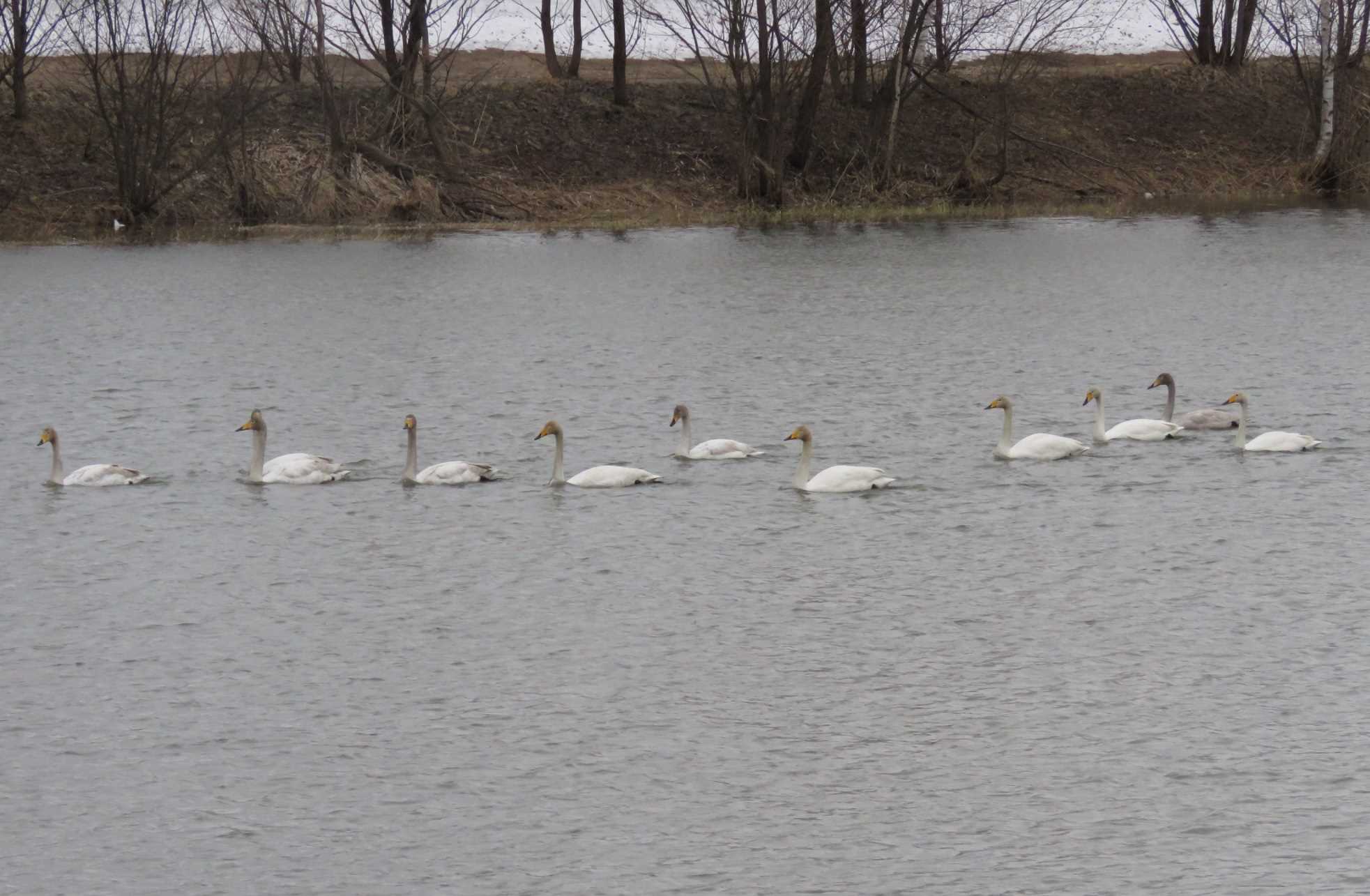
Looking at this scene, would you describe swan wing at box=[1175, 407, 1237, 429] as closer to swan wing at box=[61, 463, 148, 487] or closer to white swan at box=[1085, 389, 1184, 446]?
white swan at box=[1085, 389, 1184, 446]

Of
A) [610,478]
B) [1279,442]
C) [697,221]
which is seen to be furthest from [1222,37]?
[610,478]

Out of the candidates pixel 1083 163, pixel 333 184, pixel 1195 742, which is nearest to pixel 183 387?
pixel 1195 742

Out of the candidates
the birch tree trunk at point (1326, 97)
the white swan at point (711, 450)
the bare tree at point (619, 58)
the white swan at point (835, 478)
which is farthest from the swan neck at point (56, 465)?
the birch tree trunk at point (1326, 97)

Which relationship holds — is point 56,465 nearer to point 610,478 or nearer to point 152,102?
point 610,478

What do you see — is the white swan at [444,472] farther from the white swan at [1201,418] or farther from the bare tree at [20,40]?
the bare tree at [20,40]

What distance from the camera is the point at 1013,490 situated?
16.0 metres

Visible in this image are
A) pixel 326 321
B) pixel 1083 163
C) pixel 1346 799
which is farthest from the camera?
pixel 1083 163

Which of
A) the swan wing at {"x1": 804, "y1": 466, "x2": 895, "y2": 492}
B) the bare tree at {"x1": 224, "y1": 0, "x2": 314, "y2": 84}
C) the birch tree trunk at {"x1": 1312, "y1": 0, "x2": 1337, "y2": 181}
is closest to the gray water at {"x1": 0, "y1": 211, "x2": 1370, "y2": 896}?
the swan wing at {"x1": 804, "y1": 466, "x2": 895, "y2": 492}

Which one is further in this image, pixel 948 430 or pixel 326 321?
pixel 326 321

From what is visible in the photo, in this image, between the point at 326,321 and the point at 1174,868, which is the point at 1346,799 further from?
the point at 326,321

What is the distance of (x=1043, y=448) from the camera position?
17.1 metres

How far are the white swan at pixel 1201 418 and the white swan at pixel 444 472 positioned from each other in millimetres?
6562

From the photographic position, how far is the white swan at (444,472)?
55.0 feet

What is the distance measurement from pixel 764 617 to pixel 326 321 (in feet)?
58.2
